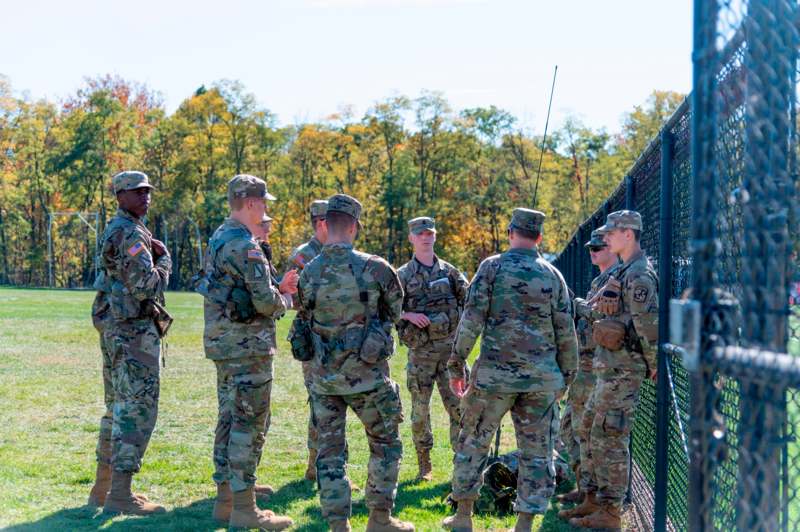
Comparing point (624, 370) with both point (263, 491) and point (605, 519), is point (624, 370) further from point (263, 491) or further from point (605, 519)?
point (263, 491)

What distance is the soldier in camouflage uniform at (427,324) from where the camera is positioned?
25.8ft

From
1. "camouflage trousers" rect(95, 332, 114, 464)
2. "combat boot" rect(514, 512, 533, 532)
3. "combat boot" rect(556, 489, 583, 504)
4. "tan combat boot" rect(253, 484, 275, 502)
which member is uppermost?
"camouflage trousers" rect(95, 332, 114, 464)

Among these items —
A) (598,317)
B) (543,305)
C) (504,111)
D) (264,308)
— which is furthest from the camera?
(504,111)

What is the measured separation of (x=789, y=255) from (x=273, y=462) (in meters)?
6.56

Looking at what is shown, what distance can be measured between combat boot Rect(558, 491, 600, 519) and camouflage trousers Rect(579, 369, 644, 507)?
34 centimetres

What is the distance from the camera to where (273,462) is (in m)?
8.23

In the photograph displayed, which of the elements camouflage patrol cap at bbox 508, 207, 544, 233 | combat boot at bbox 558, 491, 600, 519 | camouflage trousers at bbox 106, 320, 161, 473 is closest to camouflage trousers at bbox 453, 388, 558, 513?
combat boot at bbox 558, 491, 600, 519

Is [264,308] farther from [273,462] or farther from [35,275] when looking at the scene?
[35,275]

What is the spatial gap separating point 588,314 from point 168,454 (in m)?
4.29

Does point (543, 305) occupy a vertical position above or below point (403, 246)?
below

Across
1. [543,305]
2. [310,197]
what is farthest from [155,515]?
[310,197]

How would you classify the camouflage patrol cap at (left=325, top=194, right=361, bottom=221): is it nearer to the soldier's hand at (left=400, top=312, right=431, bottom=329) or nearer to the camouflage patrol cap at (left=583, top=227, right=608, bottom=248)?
the camouflage patrol cap at (left=583, top=227, right=608, bottom=248)

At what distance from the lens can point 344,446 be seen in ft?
18.9

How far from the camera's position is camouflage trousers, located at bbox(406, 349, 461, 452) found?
310 inches
